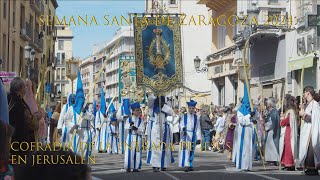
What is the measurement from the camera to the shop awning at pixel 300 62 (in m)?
25.0

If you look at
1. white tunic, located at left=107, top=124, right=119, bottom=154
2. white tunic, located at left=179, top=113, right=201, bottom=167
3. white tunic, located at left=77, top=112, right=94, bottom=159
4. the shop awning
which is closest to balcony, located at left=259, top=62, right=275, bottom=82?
the shop awning

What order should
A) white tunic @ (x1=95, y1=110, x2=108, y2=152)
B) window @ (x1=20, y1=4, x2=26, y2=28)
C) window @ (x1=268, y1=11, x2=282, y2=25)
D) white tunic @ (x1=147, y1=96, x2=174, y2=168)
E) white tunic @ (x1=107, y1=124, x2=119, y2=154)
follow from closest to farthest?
1. white tunic @ (x1=147, y1=96, x2=174, y2=168)
2. white tunic @ (x1=107, y1=124, x2=119, y2=154)
3. white tunic @ (x1=95, y1=110, x2=108, y2=152)
4. window @ (x1=268, y1=11, x2=282, y2=25)
5. window @ (x1=20, y1=4, x2=26, y2=28)

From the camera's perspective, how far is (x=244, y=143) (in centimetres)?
1564

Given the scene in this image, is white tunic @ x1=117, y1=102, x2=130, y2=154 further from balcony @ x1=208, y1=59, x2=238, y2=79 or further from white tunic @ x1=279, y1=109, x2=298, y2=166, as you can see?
balcony @ x1=208, y1=59, x2=238, y2=79

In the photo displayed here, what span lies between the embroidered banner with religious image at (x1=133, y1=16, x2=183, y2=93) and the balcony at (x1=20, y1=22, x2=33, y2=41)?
79.9 feet

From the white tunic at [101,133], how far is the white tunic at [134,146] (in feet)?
32.7

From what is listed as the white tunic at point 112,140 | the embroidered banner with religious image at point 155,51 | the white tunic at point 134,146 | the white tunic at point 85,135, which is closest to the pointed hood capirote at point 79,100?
the white tunic at point 85,135

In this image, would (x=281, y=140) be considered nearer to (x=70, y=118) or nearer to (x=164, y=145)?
(x=164, y=145)

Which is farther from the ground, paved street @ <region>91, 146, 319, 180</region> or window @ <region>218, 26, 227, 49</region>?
window @ <region>218, 26, 227, 49</region>

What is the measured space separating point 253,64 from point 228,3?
5769mm

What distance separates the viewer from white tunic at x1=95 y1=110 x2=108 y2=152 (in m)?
26.1

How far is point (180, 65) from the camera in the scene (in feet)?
59.5

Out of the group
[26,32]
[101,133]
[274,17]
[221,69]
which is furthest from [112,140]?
[26,32]

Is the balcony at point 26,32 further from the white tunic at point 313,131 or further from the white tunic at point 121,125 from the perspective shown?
the white tunic at point 313,131
